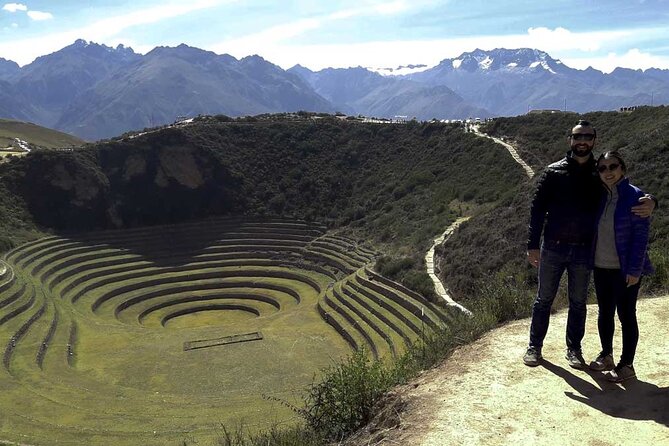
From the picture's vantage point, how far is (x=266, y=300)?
33875 mm

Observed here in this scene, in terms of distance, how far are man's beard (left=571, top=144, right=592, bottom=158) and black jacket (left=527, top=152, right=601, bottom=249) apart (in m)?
0.11

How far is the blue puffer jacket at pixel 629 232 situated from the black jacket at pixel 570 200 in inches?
13.0

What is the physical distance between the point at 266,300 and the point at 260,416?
648 inches

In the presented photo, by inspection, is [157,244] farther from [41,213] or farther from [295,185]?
[295,185]

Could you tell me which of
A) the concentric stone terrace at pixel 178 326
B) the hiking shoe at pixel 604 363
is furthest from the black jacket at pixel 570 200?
the concentric stone terrace at pixel 178 326

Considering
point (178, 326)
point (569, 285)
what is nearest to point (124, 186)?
point (178, 326)

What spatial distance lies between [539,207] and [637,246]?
1.28 meters

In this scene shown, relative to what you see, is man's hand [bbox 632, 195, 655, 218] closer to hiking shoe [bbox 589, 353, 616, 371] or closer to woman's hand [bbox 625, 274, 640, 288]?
woman's hand [bbox 625, 274, 640, 288]

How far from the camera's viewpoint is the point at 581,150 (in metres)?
6.45

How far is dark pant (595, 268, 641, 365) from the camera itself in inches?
245

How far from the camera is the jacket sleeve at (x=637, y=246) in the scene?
6.02m

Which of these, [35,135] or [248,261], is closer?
[248,261]

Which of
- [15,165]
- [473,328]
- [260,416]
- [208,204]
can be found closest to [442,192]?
[208,204]

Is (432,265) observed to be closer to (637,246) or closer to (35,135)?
(637,246)
